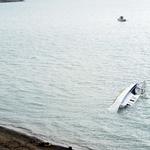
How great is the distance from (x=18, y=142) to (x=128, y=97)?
15.1 meters

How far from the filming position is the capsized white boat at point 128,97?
27.3 m

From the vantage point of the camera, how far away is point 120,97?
1121 inches

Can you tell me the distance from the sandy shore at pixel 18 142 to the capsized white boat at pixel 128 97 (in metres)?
9.43

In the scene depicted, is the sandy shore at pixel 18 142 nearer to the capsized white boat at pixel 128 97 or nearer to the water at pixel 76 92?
the water at pixel 76 92

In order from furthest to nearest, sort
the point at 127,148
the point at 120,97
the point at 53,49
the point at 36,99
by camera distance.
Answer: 1. the point at 53,49
2. the point at 36,99
3. the point at 120,97
4. the point at 127,148

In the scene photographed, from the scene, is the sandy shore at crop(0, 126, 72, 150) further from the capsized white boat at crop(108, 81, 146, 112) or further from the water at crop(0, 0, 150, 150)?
the capsized white boat at crop(108, 81, 146, 112)

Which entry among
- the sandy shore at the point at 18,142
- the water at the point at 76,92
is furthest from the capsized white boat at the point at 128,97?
the sandy shore at the point at 18,142

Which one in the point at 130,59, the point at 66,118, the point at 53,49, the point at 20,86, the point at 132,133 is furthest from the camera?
the point at 53,49

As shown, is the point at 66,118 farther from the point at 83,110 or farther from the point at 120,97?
the point at 120,97

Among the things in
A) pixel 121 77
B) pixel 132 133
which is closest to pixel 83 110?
pixel 132 133

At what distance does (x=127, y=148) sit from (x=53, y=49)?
3868 centimetres

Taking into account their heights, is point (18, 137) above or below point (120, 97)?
below

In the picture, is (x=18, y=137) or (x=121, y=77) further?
(x=121, y=77)

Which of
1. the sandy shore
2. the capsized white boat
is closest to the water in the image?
the capsized white boat
